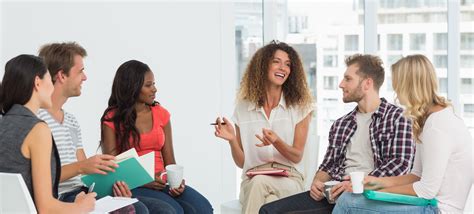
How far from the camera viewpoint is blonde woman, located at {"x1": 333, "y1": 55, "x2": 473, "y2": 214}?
235 centimetres

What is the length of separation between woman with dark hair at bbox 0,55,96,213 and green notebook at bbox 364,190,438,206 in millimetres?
988

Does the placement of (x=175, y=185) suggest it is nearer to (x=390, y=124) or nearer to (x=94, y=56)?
(x=390, y=124)

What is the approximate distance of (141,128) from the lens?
119 inches

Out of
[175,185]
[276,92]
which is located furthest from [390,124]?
[175,185]

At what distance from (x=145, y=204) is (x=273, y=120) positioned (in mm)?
774

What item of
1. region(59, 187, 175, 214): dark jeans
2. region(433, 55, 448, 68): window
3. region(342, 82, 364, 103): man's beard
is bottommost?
region(59, 187, 175, 214): dark jeans

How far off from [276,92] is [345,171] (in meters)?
0.53

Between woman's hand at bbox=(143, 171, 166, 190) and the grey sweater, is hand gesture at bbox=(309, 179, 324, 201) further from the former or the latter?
the grey sweater

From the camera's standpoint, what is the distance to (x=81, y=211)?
221cm

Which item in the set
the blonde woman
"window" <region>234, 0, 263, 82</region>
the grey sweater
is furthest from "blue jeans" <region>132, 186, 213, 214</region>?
"window" <region>234, 0, 263, 82</region>

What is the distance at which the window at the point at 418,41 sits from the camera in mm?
4477

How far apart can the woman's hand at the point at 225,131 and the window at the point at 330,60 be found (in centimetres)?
172

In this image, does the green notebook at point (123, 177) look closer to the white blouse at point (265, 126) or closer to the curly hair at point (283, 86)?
the white blouse at point (265, 126)

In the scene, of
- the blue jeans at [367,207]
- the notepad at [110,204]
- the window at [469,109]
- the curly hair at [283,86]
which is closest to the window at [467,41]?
the window at [469,109]
